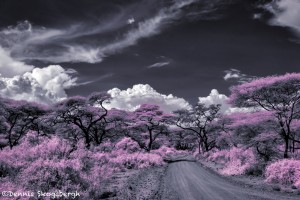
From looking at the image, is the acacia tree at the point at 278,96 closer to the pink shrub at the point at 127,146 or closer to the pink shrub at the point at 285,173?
the pink shrub at the point at 285,173

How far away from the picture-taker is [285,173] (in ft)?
60.3

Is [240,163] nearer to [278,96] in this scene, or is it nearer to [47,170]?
[278,96]

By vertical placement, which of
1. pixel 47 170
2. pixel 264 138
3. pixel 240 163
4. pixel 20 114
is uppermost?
pixel 20 114

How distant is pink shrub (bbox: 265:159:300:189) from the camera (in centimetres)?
1777

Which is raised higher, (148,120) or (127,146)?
(148,120)

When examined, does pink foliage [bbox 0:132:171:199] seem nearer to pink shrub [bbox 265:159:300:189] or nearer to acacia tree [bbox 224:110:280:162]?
pink shrub [bbox 265:159:300:189]

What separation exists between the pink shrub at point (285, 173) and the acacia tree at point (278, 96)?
13.3 feet

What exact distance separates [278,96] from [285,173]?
27.6 ft

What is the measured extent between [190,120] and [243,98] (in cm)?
2974

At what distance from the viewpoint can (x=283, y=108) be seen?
80.8ft

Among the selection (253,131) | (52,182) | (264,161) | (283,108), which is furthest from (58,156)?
(253,131)

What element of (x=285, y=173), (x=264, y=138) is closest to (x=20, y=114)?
(x=264, y=138)

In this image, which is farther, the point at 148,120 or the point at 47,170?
the point at 148,120

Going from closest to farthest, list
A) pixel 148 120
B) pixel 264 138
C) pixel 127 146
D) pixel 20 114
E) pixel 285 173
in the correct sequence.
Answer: pixel 285 173
pixel 264 138
pixel 20 114
pixel 127 146
pixel 148 120
